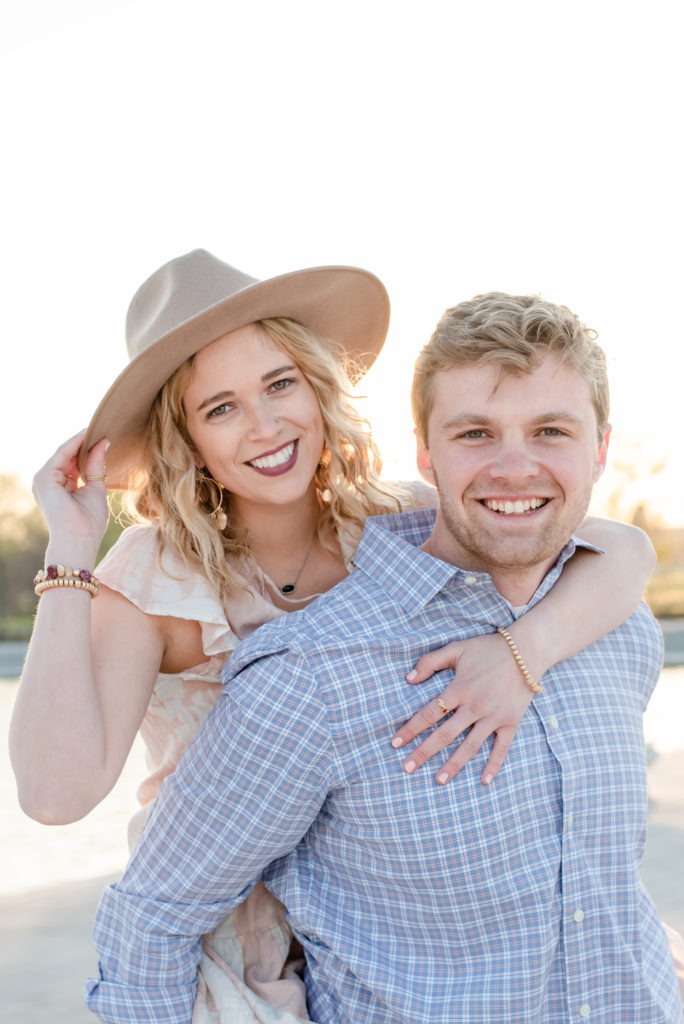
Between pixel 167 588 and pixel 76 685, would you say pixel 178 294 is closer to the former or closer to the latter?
pixel 167 588

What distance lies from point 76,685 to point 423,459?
0.76 m

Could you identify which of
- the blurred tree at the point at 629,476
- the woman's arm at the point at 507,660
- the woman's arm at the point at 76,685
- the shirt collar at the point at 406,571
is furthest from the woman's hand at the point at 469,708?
the blurred tree at the point at 629,476

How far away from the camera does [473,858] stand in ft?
5.61

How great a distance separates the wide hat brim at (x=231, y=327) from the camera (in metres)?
2.34

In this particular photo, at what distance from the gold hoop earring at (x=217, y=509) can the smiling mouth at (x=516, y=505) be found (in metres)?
0.87

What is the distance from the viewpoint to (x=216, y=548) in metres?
2.44

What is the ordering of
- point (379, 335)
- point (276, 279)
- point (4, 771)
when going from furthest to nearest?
point (4, 771), point (379, 335), point (276, 279)

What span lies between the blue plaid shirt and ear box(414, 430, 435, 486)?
0.24 metres

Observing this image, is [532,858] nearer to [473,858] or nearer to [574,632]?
[473,858]

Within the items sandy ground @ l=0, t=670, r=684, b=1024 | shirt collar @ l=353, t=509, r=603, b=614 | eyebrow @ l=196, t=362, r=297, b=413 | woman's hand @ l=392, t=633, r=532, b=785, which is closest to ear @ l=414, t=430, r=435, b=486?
shirt collar @ l=353, t=509, r=603, b=614

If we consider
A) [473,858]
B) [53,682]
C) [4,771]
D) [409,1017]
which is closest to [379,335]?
[53,682]

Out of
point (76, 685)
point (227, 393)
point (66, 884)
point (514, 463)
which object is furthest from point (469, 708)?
point (66, 884)

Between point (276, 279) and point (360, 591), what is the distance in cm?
79

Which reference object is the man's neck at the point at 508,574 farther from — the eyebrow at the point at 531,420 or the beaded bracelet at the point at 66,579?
the beaded bracelet at the point at 66,579
